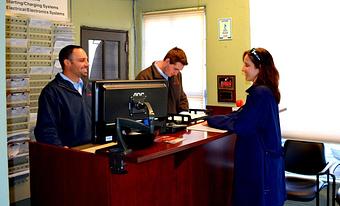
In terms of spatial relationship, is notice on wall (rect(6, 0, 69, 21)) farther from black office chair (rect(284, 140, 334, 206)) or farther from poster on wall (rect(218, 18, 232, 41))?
black office chair (rect(284, 140, 334, 206))

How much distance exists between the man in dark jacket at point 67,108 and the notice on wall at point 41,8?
1.30m

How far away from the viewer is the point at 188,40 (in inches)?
194

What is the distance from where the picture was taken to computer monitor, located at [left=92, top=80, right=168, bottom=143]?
2.19 meters

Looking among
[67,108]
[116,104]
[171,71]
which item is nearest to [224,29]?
[171,71]

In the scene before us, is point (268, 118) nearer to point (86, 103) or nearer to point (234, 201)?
point (234, 201)

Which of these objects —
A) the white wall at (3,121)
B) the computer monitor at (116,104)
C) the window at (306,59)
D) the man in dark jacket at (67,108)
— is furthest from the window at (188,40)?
the white wall at (3,121)

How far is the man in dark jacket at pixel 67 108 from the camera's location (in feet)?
8.48

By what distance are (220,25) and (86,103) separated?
7.65 feet

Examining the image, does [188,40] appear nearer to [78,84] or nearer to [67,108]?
[78,84]

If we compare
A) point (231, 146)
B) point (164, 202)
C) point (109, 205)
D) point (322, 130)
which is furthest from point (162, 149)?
point (322, 130)

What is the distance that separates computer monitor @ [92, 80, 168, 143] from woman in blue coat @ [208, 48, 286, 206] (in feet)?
1.99

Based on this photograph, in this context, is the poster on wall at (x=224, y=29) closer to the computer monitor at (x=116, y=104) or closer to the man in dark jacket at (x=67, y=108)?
the man in dark jacket at (x=67, y=108)

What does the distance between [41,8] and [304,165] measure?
3.05 m

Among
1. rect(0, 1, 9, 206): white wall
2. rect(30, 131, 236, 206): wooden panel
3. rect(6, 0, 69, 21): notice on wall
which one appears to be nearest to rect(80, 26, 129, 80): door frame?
rect(6, 0, 69, 21): notice on wall
